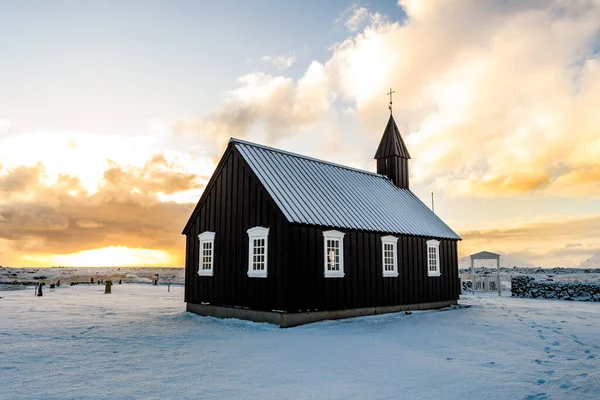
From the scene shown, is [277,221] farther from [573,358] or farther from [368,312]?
[573,358]

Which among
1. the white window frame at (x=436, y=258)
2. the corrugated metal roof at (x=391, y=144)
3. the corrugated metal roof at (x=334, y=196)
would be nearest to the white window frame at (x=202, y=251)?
the corrugated metal roof at (x=334, y=196)

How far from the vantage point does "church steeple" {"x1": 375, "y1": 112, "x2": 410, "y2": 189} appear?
2981cm

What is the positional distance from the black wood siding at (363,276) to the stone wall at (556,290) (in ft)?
31.2

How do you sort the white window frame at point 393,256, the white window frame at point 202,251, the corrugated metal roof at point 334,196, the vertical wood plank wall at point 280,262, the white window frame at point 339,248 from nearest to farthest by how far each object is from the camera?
1. the vertical wood plank wall at point 280,262
2. the white window frame at point 339,248
3. the corrugated metal roof at point 334,196
4. the white window frame at point 202,251
5. the white window frame at point 393,256

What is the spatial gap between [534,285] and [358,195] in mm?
17748

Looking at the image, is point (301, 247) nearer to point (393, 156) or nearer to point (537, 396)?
point (537, 396)

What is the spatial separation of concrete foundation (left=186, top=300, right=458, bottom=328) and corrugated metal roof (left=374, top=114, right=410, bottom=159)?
11608mm

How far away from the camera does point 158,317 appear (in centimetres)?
1938

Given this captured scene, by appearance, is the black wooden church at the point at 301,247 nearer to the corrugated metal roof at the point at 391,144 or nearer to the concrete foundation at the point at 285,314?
the concrete foundation at the point at 285,314

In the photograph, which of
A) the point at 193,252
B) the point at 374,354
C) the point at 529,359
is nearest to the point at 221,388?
the point at 374,354

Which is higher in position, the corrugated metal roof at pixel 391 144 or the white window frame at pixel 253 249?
the corrugated metal roof at pixel 391 144

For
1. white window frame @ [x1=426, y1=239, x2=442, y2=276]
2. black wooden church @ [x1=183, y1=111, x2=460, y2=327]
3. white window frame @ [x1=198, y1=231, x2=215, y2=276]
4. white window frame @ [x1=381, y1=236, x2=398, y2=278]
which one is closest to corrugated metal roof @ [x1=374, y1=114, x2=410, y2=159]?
black wooden church @ [x1=183, y1=111, x2=460, y2=327]

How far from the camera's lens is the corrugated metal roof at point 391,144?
3034cm

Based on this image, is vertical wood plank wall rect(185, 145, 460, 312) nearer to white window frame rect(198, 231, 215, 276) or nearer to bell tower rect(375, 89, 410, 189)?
white window frame rect(198, 231, 215, 276)
